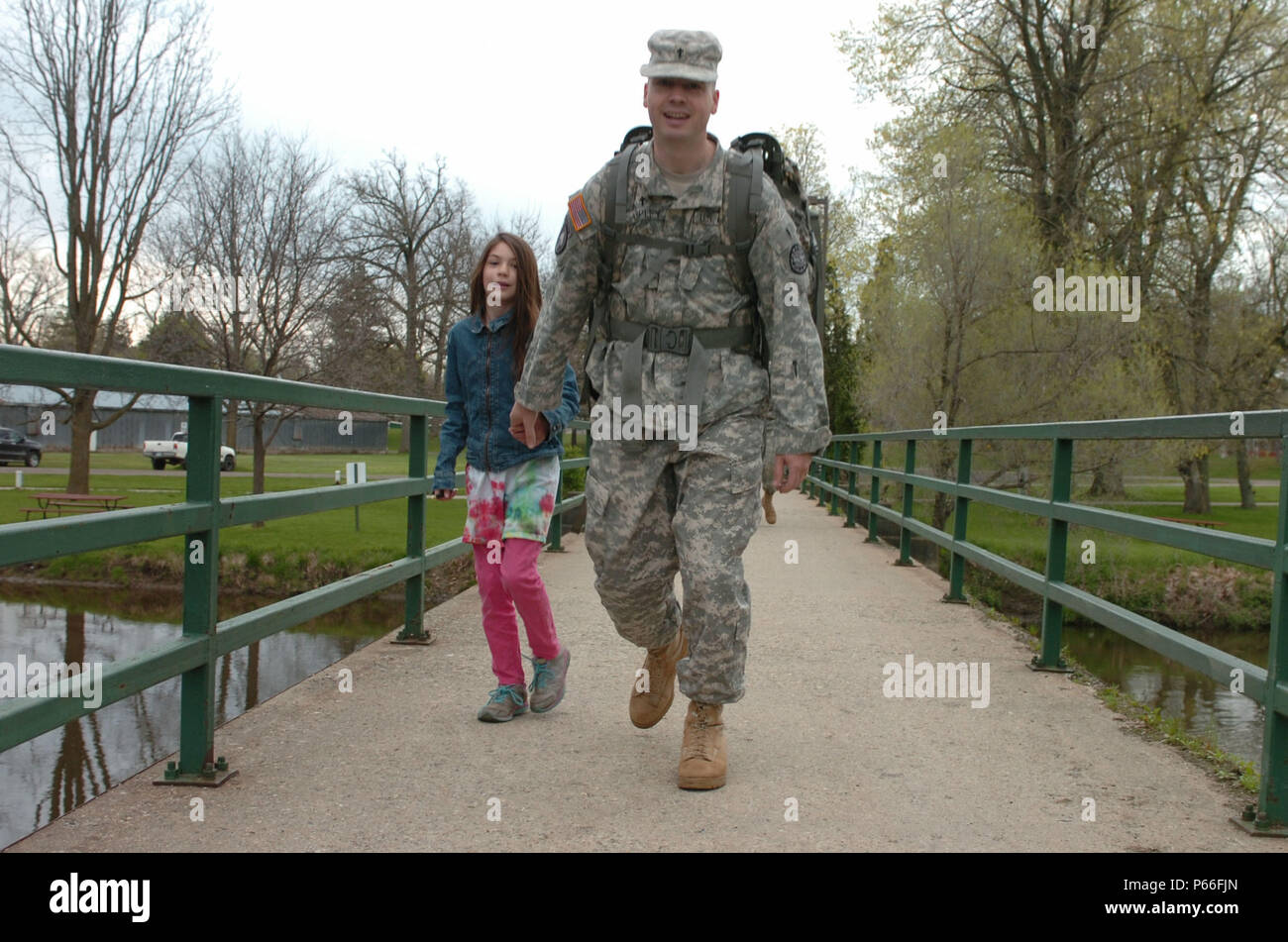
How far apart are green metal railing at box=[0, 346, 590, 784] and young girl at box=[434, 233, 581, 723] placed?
0.58m

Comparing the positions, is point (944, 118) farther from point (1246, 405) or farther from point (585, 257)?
point (585, 257)

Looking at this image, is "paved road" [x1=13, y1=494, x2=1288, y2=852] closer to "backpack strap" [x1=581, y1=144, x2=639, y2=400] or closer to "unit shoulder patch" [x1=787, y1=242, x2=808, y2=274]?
"backpack strap" [x1=581, y1=144, x2=639, y2=400]

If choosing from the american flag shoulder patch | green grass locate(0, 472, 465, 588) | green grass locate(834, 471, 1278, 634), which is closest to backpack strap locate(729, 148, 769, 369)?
the american flag shoulder patch

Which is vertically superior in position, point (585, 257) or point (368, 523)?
point (585, 257)

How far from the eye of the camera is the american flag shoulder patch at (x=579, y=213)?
11.3 ft

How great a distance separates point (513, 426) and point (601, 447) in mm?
444

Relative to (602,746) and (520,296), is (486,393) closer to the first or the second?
(520,296)

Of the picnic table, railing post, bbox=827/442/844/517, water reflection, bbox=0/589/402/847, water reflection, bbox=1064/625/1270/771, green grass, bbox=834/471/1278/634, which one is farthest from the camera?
railing post, bbox=827/442/844/517

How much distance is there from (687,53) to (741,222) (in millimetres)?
506

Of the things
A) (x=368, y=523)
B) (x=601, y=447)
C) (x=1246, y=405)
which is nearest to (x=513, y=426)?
(x=601, y=447)

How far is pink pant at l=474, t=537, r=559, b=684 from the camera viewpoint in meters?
4.16

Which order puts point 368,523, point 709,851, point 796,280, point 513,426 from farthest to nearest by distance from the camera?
point 368,523 → point 513,426 → point 796,280 → point 709,851

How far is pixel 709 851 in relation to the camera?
2.93 m
